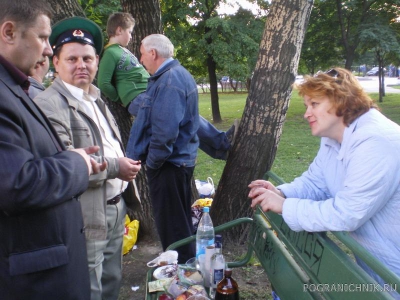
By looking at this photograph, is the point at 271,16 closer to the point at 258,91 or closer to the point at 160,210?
the point at 258,91

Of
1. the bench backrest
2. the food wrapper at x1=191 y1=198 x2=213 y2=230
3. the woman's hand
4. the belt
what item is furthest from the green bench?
the food wrapper at x1=191 y1=198 x2=213 y2=230

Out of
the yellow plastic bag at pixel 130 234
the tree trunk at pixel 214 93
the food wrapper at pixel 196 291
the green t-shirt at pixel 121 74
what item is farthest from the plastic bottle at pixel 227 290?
the tree trunk at pixel 214 93

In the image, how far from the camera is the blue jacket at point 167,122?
3305 millimetres

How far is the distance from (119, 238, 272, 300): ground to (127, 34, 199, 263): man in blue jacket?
49 cm

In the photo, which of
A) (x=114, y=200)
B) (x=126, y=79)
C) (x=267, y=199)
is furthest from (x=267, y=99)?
(x=114, y=200)

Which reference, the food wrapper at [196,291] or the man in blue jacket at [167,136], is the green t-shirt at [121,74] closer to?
the man in blue jacket at [167,136]

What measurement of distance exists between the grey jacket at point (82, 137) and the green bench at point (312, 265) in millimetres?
550

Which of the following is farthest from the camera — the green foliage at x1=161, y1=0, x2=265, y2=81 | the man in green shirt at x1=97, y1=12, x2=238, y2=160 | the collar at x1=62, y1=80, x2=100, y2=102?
the green foliage at x1=161, y1=0, x2=265, y2=81

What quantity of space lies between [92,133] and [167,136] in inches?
34.8

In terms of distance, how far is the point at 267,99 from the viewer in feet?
12.1

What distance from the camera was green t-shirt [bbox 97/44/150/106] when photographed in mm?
4047

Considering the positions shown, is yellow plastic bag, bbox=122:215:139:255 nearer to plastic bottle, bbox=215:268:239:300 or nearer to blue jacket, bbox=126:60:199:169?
blue jacket, bbox=126:60:199:169

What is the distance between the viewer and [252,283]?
11.8ft

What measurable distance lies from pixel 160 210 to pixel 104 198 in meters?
1.13
